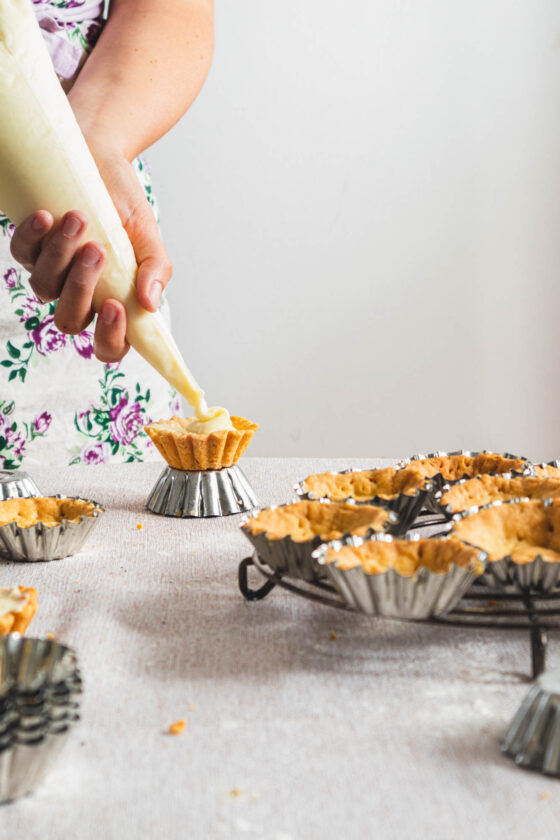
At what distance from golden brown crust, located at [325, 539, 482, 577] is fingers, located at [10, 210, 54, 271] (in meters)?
0.48

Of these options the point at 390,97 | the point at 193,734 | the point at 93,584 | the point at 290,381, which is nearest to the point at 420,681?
the point at 193,734

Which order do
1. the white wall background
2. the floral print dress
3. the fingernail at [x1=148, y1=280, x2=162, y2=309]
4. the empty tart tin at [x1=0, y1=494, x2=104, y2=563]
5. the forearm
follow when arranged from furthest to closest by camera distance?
the white wall background < the floral print dress < the forearm < the fingernail at [x1=148, y1=280, x2=162, y2=309] < the empty tart tin at [x1=0, y1=494, x2=104, y2=563]

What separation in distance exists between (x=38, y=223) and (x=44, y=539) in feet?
1.06

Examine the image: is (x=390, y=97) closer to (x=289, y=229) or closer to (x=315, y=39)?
(x=315, y=39)

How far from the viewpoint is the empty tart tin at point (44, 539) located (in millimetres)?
782

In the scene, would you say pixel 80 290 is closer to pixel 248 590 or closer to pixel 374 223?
pixel 248 590

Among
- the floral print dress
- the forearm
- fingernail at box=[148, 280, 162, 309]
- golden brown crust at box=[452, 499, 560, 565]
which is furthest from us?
the floral print dress

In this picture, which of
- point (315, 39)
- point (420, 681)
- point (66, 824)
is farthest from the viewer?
point (315, 39)

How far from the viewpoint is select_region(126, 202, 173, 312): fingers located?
35.2 inches

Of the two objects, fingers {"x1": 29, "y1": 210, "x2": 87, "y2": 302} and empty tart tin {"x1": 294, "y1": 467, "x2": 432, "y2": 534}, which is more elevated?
fingers {"x1": 29, "y1": 210, "x2": 87, "y2": 302}

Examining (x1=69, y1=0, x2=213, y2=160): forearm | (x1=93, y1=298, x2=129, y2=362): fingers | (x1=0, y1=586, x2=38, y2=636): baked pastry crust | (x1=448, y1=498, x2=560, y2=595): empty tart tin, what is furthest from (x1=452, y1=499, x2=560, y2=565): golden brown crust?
(x1=69, y1=0, x2=213, y2=160): forearm

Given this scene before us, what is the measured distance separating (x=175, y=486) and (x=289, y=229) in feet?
4.71

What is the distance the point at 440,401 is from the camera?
7.85 ft

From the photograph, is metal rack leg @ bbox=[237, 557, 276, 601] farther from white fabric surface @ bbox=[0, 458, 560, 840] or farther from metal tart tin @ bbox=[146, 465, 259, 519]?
metal tart tin @ bbox=[146, 465, 259, 519]
